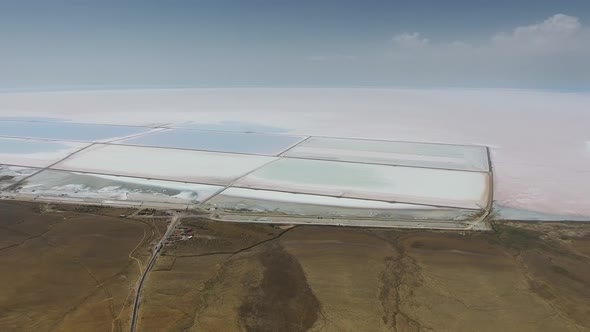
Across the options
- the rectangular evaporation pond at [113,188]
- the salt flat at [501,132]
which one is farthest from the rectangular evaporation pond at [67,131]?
the rectangular evaporation pond at [113,188]

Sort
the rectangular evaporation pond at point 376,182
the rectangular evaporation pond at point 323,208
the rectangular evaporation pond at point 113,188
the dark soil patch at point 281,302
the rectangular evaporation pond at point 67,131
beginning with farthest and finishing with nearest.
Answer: the rectangular evaporation pond at point 67,131 < the rectangular evaporation pond at point 376,182 < the rectangular evaporation pond at point 113,188 < the rectangular evaporation pond at point 323,208 < the dark soil patch at point 281,302

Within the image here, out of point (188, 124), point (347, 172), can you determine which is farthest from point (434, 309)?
point (188, 124)

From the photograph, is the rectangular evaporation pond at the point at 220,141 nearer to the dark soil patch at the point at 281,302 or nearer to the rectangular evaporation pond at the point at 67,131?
the rectangular evaporation pond at the point at 67,131

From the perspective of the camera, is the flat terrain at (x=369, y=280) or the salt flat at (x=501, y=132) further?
the salt flat at (x=501, y=132)

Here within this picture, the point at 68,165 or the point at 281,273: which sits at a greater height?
the point at 68,165

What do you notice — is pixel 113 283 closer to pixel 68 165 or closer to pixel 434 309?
pixel 434 309

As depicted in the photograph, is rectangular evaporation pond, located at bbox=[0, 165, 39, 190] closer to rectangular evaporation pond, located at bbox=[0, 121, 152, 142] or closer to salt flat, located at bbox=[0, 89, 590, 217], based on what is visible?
rectangular evaporation pond, located at bbox=[0, 121, 152, 142]

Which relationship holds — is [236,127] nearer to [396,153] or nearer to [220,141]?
[220,141]
